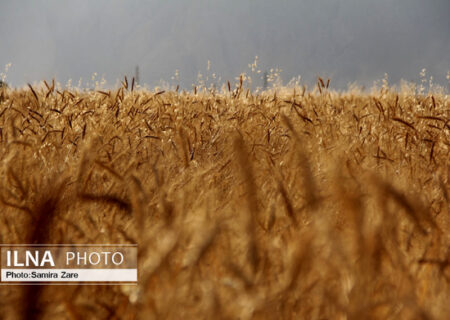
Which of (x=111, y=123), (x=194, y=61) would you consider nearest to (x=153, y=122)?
(x=111, y=123)

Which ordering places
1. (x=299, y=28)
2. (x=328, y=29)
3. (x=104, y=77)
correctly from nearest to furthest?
(x=104, y=77)
(x=328, y=29)
(x=299, y=28)

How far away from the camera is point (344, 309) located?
53 cm

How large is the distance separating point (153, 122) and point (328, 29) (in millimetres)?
181279

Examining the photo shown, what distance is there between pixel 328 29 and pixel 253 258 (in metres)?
183

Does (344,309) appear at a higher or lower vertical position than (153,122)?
lower

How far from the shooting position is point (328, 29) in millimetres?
171875

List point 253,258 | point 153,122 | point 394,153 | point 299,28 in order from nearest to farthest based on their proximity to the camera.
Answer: point 253,258 → point 394,153 → point 153,122 → point 299,28

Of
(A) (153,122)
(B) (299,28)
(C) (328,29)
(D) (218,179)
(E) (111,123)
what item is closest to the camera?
(D) (218,179)

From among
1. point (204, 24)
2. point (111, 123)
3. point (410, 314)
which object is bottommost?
point (410, 314)

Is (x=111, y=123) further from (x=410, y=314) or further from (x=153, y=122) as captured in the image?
(x=410, y=314)

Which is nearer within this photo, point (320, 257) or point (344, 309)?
point (344, 309)

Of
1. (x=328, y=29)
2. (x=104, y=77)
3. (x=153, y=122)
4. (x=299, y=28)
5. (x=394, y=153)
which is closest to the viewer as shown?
(x=394, y=153)

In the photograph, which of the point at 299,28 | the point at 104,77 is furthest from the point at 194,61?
the point at 104,77

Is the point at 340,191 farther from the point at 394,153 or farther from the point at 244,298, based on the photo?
the point at 394,153
